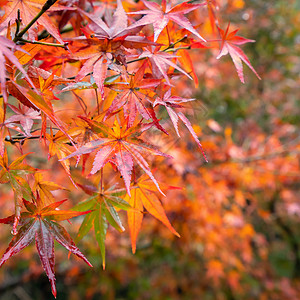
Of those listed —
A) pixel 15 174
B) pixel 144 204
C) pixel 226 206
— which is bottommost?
pixel 226 206

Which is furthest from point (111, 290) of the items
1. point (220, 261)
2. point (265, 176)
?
point (265, 176)

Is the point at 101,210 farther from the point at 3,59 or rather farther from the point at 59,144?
the point at 3,59

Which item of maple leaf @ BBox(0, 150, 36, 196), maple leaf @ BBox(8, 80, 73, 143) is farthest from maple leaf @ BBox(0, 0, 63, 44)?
maple leaf @ BBox(0, 150, 36, 196)

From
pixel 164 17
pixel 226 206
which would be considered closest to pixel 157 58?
pixel 164 17

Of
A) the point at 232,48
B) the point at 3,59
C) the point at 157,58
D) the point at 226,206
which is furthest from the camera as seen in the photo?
the point at 226,206

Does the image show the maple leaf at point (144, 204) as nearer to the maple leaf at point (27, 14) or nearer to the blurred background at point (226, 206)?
the maple leaf at point (27, 14)

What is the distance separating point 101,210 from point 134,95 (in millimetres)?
255

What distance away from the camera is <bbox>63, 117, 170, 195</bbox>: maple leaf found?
549mm

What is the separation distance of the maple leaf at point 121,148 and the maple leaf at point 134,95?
2cm

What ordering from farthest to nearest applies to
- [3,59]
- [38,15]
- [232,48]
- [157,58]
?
[232,48]
[157,58]
[38,15]
[3,59]

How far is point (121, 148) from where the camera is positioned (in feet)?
1.94

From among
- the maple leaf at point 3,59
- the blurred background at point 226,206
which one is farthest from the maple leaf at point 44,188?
the blurred background at point 226,206

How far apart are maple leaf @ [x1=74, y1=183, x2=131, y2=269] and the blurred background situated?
830 mm

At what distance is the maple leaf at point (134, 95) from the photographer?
599mm
